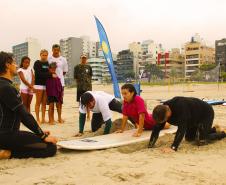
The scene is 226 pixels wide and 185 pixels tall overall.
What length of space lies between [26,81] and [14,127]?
10.4ft

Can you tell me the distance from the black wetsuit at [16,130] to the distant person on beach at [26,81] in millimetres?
3139

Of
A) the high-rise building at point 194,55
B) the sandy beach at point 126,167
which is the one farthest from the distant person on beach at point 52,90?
the high-rise building at point 194,55

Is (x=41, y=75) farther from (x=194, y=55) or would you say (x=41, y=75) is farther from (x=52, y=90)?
(x=194, y=55)

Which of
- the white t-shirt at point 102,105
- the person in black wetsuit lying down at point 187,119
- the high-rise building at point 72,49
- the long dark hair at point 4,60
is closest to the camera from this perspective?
the long dark hair at point 4,60

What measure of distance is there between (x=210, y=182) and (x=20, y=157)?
212 centimetres

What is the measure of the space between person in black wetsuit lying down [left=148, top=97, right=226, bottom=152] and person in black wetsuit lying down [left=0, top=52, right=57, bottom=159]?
1.25m

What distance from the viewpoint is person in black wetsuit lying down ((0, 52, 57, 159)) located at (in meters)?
3.83

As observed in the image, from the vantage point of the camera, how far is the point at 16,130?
403cm

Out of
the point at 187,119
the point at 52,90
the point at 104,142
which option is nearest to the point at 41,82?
the point at 52,90

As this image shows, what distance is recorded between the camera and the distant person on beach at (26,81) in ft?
23.2

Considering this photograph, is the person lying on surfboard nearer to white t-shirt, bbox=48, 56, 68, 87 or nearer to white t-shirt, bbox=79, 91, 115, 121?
white t-shirt, bbox=79, 91, 115, 121

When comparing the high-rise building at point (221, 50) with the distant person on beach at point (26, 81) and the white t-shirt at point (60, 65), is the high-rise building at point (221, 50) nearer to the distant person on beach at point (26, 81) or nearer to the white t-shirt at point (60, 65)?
the white t-shirt at point (60, 65)

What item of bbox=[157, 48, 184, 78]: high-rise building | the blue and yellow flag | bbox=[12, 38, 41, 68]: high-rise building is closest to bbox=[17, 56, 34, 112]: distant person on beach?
the blue and yellow flag

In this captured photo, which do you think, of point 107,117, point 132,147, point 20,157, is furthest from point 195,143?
point 20,157
